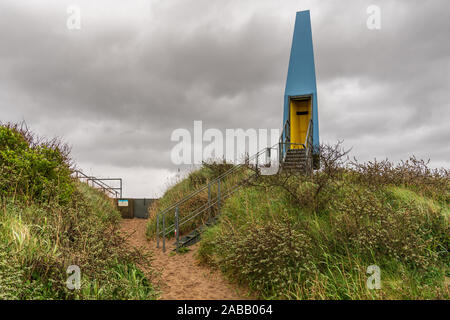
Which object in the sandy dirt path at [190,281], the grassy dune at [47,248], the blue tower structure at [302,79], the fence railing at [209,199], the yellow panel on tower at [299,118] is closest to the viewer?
Result: the grassy dune at [47,248]

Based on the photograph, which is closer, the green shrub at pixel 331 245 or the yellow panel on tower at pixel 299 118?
the green shrub at pixel 331 245

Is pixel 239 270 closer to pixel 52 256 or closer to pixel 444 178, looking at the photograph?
pixel 52 256

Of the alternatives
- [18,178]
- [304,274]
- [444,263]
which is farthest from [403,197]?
[18,178]

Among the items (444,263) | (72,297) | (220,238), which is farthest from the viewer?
(220,238)

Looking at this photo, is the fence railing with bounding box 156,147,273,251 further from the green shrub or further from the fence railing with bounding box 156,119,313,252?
the green shrub

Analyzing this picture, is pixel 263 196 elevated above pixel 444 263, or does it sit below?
above

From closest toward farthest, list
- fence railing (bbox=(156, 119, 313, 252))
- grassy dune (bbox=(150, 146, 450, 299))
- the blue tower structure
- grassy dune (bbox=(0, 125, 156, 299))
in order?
1. grassy dune (bbox=(0, 125, 156, 299))
2. grassy dune (bbox=(150, 146, 450, 299))
3. fence railing (bbox=(156, 119, 313, 252))
4. the blue tower structure

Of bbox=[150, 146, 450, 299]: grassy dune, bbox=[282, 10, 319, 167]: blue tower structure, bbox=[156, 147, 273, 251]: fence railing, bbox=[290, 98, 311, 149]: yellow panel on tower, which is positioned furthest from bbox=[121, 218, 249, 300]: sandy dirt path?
bbox=[290, 98, 311, 149]: yellow panel on tower

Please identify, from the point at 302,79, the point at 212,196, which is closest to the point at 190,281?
the point at 212,196

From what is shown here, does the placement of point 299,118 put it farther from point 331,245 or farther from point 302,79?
point 331,245

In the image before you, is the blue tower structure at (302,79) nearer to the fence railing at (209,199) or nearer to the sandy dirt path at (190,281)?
the fence railing at (209,199)

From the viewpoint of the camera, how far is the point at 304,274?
16.2 feet

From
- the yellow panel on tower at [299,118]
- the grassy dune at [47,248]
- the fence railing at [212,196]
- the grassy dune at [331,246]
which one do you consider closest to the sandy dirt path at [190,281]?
the grassy dune at [331,246]
